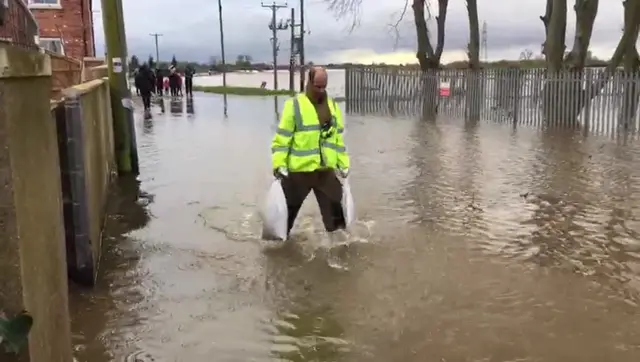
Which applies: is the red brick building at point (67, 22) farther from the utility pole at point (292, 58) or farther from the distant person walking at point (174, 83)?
the utility pole at point (292, 58)

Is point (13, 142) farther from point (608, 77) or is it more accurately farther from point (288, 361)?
point (608, 77)

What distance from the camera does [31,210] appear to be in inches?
123

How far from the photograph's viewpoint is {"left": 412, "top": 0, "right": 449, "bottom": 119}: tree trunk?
26.3 meters

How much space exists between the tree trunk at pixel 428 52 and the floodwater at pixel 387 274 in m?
14.2

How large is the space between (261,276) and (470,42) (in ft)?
82.2

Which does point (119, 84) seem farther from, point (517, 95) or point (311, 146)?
point (517, 95)

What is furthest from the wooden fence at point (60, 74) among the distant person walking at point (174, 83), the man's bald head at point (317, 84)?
the distant person walking at point (174, 83)

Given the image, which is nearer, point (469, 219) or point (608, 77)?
point (469, 219)

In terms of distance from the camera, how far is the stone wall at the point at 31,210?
112 inches

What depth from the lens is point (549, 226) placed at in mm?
8062

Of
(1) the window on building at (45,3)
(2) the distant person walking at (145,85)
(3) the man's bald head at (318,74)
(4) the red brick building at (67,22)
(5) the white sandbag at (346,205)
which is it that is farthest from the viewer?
(2) the distant person walking at (145,85)

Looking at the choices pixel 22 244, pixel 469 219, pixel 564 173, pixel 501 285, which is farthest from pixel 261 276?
pixel 564 173

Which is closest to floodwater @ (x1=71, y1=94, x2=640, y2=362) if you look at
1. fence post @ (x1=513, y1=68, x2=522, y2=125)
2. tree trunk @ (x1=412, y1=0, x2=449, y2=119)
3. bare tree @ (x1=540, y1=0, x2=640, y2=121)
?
bare tree @ (x1=540, y1=0, x2=640, y2=121)

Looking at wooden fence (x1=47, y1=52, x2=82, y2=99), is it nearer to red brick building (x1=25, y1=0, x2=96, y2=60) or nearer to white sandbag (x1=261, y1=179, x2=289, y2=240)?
white sandbag (x1=261, y1=179, x2=289, y2=240)
